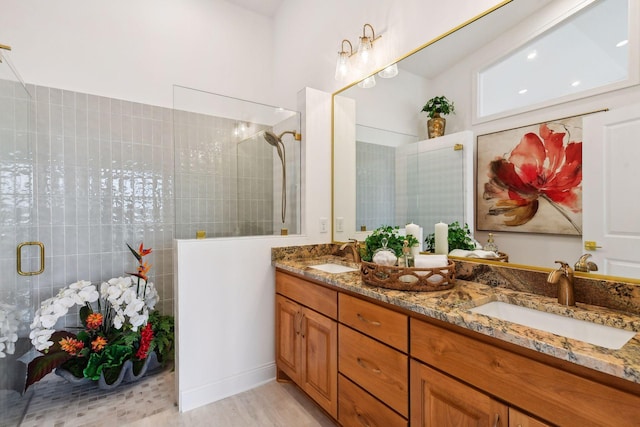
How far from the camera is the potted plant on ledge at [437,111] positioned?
1.69 metres

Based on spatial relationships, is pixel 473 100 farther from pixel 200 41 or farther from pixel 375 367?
pixel 200 41

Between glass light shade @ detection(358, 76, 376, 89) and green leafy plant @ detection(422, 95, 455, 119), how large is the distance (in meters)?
0.52

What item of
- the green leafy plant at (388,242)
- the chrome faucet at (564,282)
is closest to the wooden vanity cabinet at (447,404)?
the chrome faucet at (564,282)

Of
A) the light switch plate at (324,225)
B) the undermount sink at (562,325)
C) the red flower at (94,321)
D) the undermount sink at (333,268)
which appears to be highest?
the light switch plate at (324,225)

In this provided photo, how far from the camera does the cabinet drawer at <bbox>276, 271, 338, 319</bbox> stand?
5.54 ft

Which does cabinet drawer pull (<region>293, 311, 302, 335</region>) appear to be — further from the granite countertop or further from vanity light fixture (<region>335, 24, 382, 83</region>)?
vanity light fixture (<region>335, 24, 382, 83</region>)

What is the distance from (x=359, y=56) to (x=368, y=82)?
21cm

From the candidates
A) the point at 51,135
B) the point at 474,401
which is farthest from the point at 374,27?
the point at 51,135

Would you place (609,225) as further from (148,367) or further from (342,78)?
(148,367)

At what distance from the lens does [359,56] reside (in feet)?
7.31

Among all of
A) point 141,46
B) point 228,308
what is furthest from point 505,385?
point 141,46

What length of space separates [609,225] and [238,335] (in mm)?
2032

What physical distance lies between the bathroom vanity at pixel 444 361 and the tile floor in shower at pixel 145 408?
187mm

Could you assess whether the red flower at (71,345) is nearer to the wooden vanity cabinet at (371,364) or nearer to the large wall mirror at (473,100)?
the wooden vanity cabinet at (371,364)
